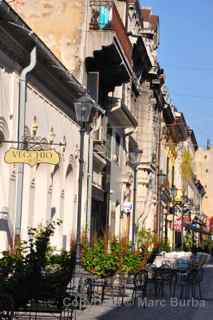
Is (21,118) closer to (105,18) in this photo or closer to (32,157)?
(32,157)

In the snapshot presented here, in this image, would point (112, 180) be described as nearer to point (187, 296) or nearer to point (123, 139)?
point (123, 139)

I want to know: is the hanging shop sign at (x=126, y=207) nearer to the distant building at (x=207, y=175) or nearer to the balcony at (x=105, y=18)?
the balcony at (x=105, y=18)

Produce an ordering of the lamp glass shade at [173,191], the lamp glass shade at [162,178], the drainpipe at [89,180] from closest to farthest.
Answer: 1. the drainpipe at [89,180]
2. the lamp glass shade at [162,178]
3. the lamp glass shade at [173,191]

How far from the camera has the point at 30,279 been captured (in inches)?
521

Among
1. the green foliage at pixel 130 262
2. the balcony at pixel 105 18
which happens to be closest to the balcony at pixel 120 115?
the balcony at pixel 105 18

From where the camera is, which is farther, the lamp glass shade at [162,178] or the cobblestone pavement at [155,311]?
the lamp glass shade at [162,178]

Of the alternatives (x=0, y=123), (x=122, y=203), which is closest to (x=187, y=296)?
(x=0, y=123)

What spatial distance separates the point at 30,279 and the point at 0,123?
293 inches

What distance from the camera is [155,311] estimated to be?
1938 cm

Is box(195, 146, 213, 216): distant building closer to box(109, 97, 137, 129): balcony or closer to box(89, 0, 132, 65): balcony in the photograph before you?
box(109, 97, 137, 129): balcony

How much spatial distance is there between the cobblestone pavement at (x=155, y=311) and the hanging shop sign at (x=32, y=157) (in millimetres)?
3082

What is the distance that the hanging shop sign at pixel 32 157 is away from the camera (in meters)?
18.0

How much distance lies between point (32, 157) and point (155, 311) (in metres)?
4.40

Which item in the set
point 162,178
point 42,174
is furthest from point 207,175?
point 42,174
